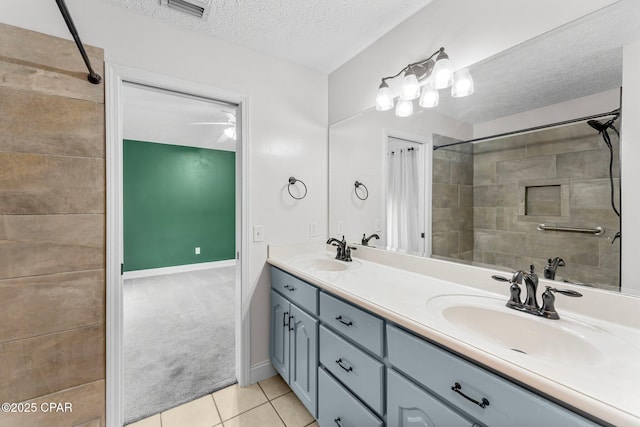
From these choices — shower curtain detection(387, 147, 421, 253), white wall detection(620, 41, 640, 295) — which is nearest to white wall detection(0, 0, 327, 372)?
shower curtain detection(387, 147, 421, 253)

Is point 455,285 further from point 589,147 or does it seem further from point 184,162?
point 184,162

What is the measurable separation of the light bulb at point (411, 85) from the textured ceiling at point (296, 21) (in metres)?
0.37

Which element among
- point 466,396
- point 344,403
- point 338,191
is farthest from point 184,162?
point 466,396

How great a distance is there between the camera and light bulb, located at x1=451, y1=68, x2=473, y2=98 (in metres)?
1.33

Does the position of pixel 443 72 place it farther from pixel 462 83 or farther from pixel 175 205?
pixel 175 205

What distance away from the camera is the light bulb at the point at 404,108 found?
1.63m

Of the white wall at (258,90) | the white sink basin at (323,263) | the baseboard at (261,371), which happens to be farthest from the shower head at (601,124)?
the baseboard at (261,371)

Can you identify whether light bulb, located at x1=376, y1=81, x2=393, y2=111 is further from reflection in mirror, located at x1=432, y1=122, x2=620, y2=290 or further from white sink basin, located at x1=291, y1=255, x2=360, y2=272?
white sink basin, located at x1=291, y1=255, x2=360, y2=272

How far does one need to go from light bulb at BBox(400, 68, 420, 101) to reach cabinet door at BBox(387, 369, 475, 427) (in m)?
1.42

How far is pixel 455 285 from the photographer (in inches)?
53.3

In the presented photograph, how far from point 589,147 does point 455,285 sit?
79cm

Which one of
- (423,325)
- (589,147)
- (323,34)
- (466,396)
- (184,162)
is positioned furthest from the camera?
(184,162)

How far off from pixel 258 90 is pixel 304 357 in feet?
5.92

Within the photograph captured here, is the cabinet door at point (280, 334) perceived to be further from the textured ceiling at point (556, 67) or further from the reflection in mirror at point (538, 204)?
the textured ceiling at point (556, 67)
